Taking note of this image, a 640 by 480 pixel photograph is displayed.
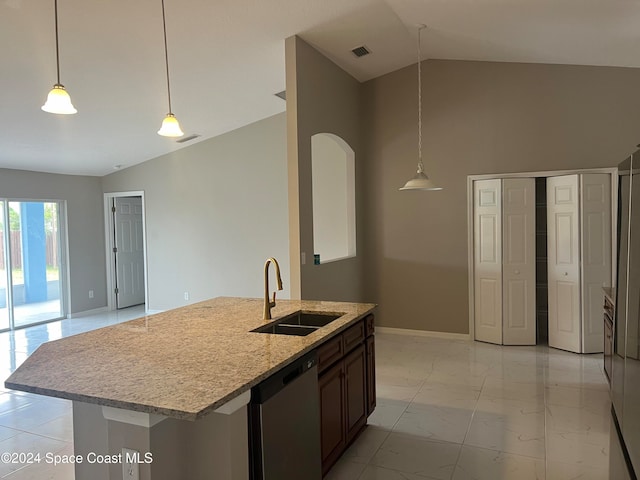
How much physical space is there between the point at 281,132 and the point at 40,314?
15.9 ft

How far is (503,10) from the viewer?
388 cm

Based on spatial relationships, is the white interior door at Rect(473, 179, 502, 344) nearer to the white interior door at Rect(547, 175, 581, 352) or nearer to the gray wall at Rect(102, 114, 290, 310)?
the white interior door at Rect(547, 175, 581, 352)

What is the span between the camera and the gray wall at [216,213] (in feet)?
21.9

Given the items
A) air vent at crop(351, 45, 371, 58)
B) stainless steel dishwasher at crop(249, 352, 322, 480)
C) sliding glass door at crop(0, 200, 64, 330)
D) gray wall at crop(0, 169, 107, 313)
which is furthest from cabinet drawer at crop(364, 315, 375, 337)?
gray wall at crop(0, 169, 107, 313)

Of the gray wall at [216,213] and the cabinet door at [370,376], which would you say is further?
the gray wall at [216,213]

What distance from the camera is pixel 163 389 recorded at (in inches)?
66.2

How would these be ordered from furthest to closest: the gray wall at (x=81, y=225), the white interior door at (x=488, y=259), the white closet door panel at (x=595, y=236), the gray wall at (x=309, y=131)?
the gray wall at (x=81, y=225) → the white interior door at (x=488, y=259) → the white closet door panel at (x=595, y=236) → the gray wall at (x=309, y=131)

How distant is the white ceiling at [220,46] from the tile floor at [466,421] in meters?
2.89

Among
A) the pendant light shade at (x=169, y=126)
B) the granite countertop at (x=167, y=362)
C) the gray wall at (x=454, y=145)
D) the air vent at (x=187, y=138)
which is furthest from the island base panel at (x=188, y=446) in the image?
the air vent at (x=187, y=138)

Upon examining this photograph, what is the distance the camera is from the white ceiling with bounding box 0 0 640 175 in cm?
353

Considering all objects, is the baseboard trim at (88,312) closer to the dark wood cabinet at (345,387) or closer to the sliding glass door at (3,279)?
the sliding glass door at (3,279)

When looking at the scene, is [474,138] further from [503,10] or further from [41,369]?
[41,369]

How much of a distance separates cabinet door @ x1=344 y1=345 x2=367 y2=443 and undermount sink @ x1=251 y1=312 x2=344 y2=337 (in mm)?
281

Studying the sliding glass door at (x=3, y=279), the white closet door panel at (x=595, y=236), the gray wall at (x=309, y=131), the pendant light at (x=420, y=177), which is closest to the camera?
the pendant light at (x=420, y=177)
